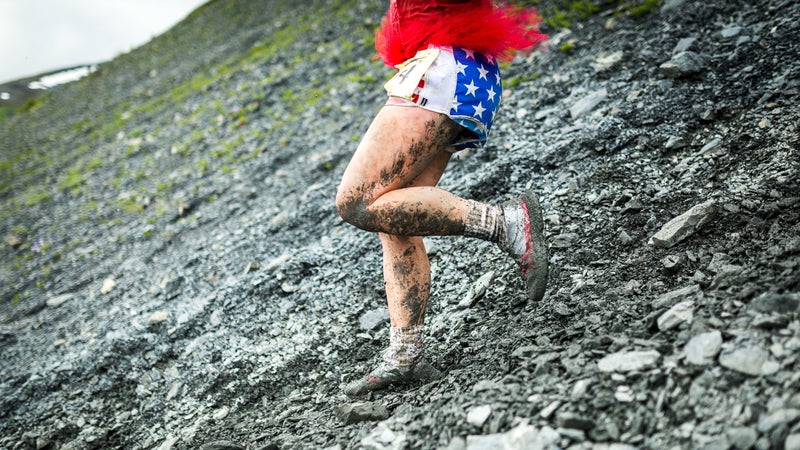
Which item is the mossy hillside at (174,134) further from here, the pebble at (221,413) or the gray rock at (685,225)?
the gray rock at (685,225)

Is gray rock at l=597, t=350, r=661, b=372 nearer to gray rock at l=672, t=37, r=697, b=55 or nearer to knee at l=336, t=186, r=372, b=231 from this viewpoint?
knee at l=336, t=186, r=372, b=231

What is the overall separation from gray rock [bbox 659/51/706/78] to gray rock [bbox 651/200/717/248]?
1816 millimetres

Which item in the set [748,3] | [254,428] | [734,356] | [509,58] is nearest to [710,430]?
[734,356]

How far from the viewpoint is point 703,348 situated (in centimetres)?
206

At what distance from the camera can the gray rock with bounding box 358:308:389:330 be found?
385cm

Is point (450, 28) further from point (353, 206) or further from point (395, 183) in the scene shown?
point (353, 206)

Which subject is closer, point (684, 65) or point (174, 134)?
point (684, 65)

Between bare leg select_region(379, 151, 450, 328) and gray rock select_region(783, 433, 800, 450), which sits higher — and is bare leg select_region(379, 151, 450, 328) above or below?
above

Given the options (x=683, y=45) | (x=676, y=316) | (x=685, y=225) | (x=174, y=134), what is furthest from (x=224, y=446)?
(x=174, y=134)

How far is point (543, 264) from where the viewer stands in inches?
106

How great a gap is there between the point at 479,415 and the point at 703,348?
88cm

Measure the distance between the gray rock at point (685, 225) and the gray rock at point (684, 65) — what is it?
1.82 m

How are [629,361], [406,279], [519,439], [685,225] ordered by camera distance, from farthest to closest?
[685,225] < [406,279] < [629,361] < [519,439]

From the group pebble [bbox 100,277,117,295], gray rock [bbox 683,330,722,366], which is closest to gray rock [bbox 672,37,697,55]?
gray rock [bbox 683,330,722,366]
